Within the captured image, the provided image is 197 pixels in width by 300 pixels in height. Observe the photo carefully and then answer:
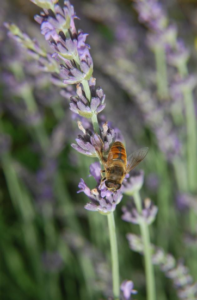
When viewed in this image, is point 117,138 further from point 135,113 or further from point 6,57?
point 135,113

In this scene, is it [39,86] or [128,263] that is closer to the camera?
[128,263]

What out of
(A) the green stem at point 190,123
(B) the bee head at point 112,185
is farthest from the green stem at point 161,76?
(B) the bee head at point 112,185

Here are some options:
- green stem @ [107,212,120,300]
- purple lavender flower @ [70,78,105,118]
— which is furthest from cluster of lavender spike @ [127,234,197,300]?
purple lavender flower @ [70,78,105,118]

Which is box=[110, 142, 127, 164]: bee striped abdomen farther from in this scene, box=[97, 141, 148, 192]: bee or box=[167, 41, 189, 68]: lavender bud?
A: box=[167, 41, 189, 68]: lavender bud

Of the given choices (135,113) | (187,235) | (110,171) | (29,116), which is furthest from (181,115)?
(110,171)

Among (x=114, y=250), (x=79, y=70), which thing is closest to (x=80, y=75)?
(x=79, y=70)

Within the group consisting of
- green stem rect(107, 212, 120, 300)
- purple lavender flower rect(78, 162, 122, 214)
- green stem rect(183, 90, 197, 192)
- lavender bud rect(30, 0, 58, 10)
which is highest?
green stem rect(183, 90, 197, 192)
